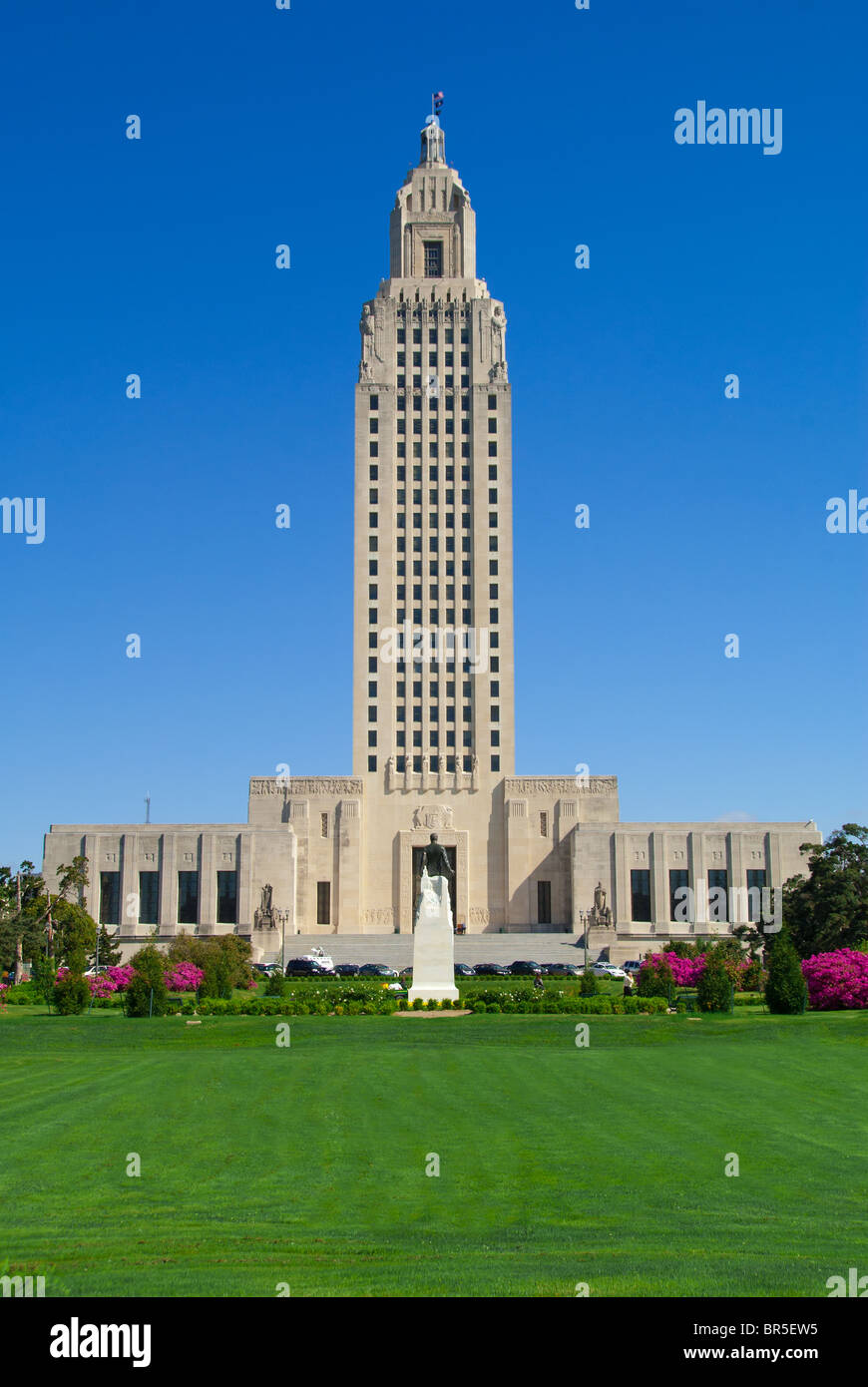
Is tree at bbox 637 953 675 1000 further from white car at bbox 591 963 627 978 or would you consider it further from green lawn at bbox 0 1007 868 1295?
green lawn at bbox 0 1007 868 1295

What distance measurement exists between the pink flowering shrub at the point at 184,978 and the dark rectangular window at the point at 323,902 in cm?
4224

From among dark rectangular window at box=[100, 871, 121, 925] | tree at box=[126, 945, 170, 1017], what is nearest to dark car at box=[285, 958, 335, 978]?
dark rectangular window at box=[100, 871, 121, 925]

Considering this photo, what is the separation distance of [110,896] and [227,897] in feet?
29.2

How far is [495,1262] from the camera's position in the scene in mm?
11398

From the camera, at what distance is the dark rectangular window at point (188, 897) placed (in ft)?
303

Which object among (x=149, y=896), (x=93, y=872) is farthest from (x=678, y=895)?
(x=93, y=872)

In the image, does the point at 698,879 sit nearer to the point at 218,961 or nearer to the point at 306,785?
the point at 306,785

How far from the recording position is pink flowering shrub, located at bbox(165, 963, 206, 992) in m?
50.7

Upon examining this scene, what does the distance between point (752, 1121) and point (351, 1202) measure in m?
7.83

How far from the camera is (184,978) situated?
168ft

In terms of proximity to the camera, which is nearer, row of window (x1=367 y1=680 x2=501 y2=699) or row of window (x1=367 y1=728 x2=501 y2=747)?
row of window (x1=367 y1=728 x2=501 y2=747)

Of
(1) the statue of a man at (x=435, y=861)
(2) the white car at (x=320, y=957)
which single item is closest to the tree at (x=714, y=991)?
(1) the statue of a man at (x=435, y=861)

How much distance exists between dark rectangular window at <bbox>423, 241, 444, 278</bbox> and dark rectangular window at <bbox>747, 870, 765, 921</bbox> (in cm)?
5417
